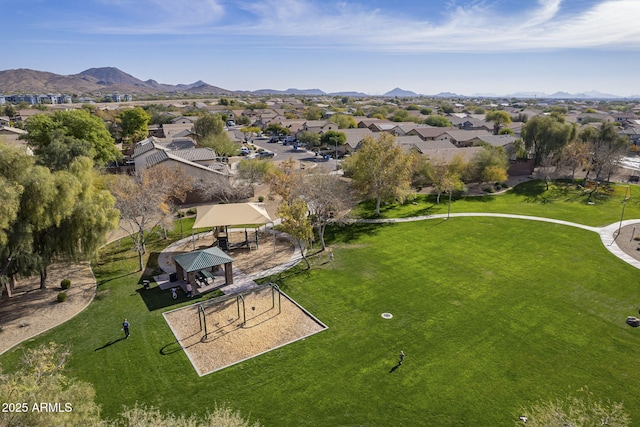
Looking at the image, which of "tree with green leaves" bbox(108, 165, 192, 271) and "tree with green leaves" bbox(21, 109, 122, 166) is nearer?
"tree with green leaves" bbox(108, 165, 192, 271)

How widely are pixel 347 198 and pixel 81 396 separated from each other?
3434 cm

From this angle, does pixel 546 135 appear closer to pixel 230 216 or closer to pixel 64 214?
pixel 230 216

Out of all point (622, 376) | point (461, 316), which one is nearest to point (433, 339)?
point (461, 316)

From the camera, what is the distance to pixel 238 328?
24172 mm

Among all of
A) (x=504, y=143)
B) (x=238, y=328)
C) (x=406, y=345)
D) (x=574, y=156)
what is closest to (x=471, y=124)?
(x=504, y=143)

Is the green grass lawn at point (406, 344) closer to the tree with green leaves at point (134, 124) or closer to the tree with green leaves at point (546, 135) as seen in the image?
the tree with green leaves at point (546, 135)

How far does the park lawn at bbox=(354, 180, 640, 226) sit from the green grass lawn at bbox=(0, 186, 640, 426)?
13.0 m

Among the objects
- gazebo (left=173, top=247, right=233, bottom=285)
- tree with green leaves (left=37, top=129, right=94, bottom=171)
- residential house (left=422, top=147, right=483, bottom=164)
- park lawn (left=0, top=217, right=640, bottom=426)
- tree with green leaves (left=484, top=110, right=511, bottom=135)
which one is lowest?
park lawn (left=0, top=217, right=640, bottom=426)

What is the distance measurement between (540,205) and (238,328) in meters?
45.7

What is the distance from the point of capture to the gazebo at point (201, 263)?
28.3 m

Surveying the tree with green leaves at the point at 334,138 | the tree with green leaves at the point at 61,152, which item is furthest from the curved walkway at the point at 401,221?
the tree with green leaves at the point at 334,138

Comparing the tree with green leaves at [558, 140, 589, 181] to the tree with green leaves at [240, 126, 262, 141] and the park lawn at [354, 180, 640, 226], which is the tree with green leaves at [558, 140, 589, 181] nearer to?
the park lawn at [354, 180, 640, 226]

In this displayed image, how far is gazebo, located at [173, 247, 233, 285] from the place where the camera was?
28.3 meters

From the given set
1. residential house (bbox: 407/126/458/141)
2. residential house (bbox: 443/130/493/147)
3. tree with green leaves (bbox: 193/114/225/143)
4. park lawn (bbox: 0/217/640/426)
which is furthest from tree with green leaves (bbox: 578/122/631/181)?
tree with green leaves (bbox: 193/114/225/143)
